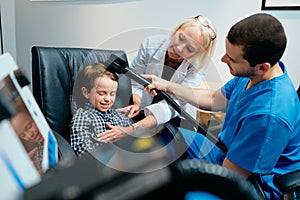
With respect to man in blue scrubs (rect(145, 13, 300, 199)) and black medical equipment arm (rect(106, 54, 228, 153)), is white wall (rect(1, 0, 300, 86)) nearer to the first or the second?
black medical equipment arm (rect(106, 54, 228, 153))

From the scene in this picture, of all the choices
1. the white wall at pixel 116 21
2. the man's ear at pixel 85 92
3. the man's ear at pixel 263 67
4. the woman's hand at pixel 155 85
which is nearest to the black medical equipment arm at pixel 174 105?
the woman's hand at pixel 155 85

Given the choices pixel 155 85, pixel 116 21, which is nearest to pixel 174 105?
pixel 155 85

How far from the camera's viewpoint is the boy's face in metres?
Answer: 1.32

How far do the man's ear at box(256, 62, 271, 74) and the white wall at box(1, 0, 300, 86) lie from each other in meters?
0.76

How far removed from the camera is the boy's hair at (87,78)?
52.3 inches

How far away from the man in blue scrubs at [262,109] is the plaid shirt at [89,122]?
45 centimetres

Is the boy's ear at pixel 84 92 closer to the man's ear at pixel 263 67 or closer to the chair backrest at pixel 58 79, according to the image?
the chair backrest at pixel 58 79

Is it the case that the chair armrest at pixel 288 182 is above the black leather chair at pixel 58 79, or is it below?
below

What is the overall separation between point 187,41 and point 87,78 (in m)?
0.47

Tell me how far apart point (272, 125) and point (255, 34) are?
0.28 meters

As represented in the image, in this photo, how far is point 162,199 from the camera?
22cm

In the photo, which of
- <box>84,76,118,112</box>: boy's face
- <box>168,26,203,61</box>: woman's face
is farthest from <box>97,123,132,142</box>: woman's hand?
<box>168,26,203,61</box>: woman's face

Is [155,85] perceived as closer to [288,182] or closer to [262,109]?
[262,109]

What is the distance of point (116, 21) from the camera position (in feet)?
7.52
